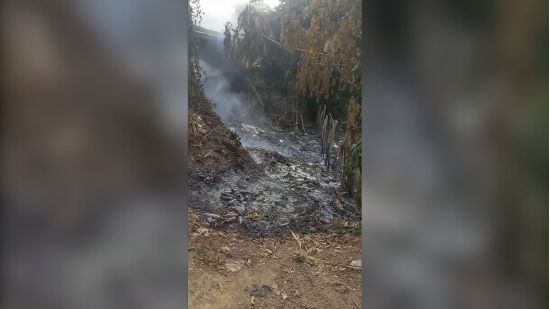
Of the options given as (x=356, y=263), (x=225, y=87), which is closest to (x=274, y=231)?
(x=356, y=263)

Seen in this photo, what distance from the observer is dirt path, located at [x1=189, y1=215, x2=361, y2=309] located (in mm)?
1185

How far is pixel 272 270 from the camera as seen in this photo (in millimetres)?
1218

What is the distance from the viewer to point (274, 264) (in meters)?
1.22

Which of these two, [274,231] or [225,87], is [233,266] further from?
[225,87]
